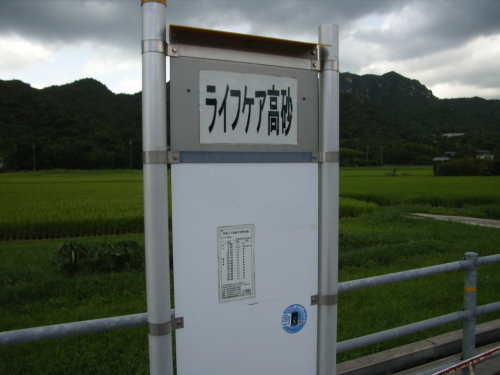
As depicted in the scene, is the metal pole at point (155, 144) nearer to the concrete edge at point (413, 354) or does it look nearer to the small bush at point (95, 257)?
the concrete edge at point (413, 354)

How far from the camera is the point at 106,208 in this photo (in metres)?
15.9

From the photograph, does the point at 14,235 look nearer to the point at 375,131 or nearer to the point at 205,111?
the point at 205,111

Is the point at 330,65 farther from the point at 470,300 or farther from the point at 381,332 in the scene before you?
the point at 470,300

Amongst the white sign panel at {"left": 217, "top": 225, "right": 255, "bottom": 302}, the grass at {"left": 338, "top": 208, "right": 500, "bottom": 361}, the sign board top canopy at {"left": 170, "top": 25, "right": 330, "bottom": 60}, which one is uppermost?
the sign board top canopy at {"left": 170, "top": 25, "right": 330, "bottom": 60}

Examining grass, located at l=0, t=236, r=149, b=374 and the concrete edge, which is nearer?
the concrete edge

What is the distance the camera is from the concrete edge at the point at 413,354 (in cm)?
321

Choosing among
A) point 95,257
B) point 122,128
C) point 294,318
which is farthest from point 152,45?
point 122,128

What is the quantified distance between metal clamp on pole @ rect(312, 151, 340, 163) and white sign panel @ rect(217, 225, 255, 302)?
463mm

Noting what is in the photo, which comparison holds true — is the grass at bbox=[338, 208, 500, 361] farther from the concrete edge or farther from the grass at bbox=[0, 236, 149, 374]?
the grass at bbox=[0, 236, 149, 374]

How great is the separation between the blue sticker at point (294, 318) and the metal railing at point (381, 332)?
52cm

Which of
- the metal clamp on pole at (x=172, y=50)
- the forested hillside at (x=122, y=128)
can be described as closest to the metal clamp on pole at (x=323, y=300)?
the metal clamp on pole at (x=172, y=50)

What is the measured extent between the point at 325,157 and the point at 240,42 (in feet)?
2.15

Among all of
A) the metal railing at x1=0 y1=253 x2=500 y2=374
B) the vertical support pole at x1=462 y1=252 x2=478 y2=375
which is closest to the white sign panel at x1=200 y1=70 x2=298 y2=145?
the metal railing at x1=0 y1=253 x2=500 y2=374

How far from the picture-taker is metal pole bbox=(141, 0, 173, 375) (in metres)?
1.58
